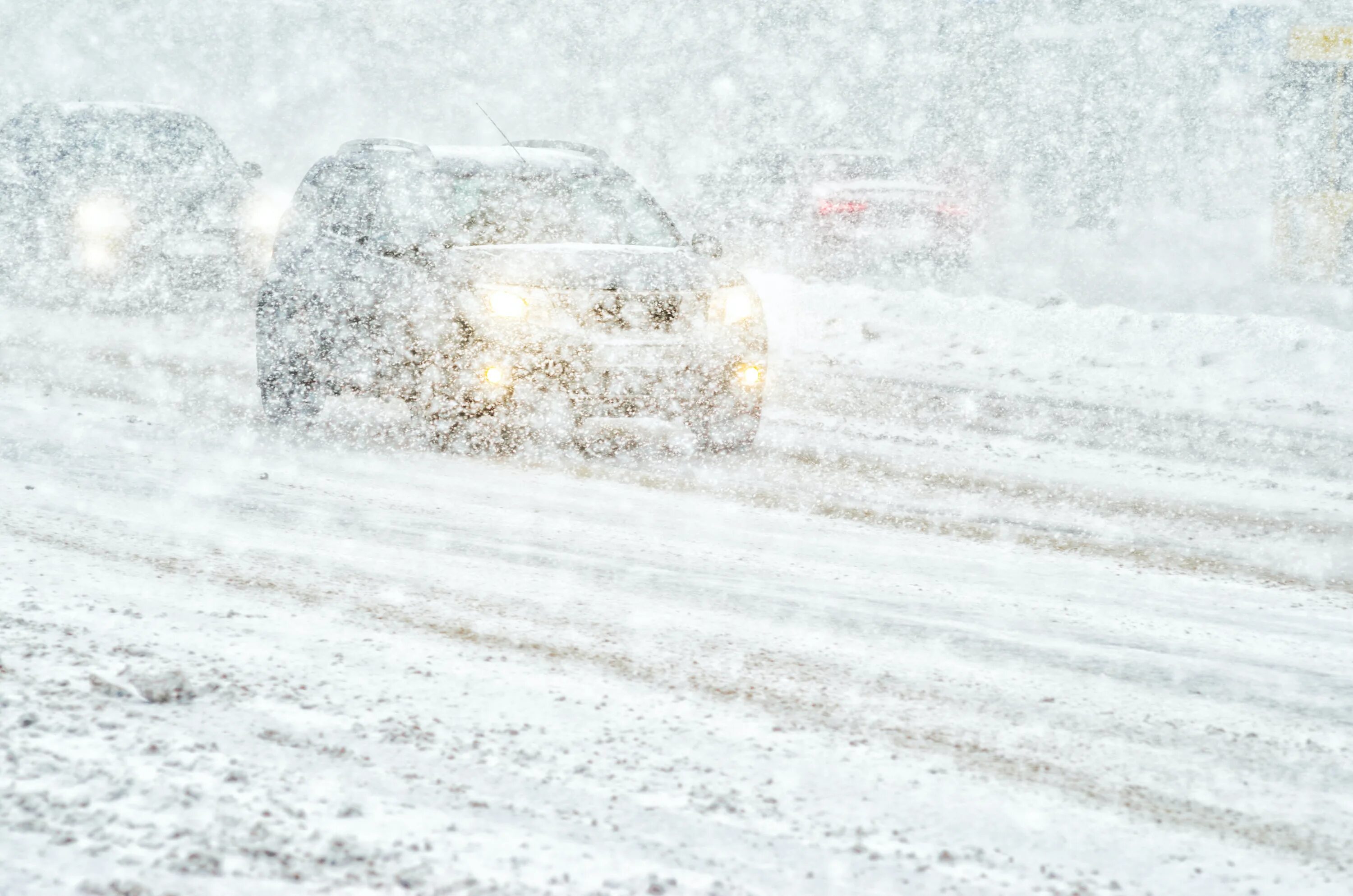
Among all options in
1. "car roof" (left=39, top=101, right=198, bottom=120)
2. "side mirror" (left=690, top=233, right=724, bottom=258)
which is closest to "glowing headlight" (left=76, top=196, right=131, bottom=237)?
"car roof" (left=39, top=101, right=198, bottom=120)

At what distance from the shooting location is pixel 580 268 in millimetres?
7496

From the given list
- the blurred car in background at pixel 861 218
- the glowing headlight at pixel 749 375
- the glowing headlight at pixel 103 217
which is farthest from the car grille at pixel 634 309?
the blurred car in background at pixel 861 218

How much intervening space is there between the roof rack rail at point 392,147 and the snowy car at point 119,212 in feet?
15.1

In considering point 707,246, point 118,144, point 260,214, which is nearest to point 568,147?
point 707,246

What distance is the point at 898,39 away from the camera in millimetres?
27016

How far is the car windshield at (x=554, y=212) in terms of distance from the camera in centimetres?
792

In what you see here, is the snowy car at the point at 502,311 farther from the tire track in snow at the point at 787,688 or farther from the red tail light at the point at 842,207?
the red tail light at the point at 842,207

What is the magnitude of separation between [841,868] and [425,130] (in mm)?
32270

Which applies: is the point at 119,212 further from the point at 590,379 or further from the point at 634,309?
the point at 590,379

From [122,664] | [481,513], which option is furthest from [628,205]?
[122,664]

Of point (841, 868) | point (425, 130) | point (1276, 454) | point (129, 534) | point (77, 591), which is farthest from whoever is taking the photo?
point (425, 130)

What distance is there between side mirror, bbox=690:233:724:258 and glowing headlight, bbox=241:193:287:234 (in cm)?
608

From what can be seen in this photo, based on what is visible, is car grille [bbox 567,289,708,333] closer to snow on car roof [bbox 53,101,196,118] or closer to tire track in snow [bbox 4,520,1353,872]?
tire track in snow [bbox 4,520,1353,872]

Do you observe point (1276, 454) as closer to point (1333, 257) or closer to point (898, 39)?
point (1333, 257)
